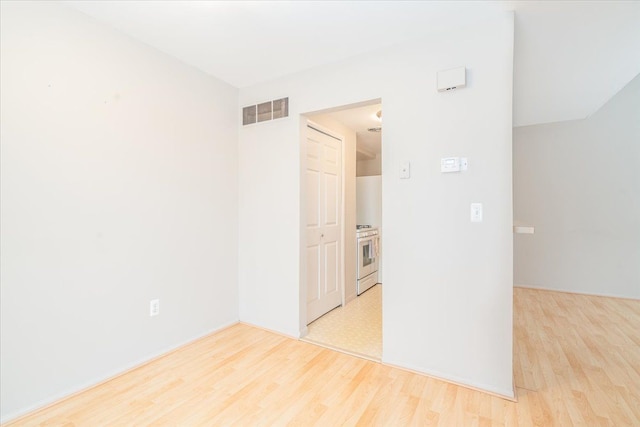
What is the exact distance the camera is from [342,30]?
2059 millimetres

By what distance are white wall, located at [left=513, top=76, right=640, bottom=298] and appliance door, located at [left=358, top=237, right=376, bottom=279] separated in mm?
2409

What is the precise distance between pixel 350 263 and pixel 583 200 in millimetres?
3587

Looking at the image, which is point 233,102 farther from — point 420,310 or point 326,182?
point 420,310

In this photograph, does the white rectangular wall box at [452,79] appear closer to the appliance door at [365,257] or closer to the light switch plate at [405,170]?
the light switch plate at [405,170]

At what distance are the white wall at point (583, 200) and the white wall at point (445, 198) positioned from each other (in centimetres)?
335

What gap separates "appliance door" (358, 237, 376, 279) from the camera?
4.09 meters

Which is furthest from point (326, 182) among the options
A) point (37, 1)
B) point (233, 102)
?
point (37, 1)

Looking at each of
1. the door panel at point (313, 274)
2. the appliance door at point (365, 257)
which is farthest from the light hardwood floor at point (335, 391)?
the appliance door at point (365, 257)

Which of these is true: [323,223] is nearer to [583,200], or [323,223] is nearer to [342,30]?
[342,30]

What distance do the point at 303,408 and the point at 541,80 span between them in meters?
3.68

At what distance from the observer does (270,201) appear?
2852 mm

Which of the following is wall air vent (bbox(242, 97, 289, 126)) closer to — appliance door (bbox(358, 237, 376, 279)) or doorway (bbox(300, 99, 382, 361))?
doorway (bbox(300, 99, 382, 361))

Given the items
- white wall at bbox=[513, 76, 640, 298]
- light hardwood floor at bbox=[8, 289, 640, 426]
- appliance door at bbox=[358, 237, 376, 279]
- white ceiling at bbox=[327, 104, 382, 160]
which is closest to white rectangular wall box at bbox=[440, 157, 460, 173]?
white ceiling at bbox=[327, 104, 382, 160]

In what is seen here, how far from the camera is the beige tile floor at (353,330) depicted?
97.9 inches
